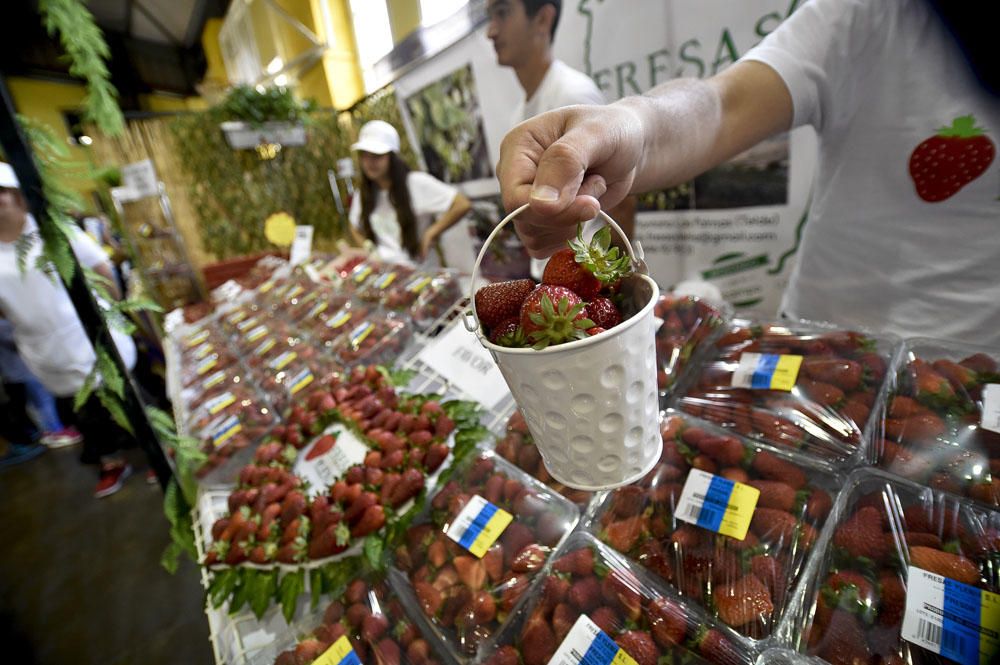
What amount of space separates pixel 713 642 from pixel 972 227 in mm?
1044

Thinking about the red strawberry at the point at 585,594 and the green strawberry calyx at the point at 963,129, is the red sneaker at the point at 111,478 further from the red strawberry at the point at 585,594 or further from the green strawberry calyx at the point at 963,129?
the green strawberry calyx at the point at 963,129

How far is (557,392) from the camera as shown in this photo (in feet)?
1.57

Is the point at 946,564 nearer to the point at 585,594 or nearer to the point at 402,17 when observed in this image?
the point at 585,594

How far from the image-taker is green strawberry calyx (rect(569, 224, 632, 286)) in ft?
1.58

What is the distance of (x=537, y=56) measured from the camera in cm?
188

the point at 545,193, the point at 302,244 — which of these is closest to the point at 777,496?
the point at 545,193

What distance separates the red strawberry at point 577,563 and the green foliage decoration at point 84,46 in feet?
4.22

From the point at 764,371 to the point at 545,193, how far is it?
2.14 feet

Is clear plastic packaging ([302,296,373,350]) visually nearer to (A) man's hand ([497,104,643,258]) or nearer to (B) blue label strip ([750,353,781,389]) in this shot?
(A) man's hand ([497,104,643,258])

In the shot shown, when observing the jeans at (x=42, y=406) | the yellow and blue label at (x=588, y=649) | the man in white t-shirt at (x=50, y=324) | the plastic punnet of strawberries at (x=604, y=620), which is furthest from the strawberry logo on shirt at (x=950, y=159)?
the jeans at (x=42, y=406)

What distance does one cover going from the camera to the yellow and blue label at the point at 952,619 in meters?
0.47

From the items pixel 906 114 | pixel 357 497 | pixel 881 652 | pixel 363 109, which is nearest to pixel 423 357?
pixel 357 497

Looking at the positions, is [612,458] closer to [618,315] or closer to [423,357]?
[618,315]

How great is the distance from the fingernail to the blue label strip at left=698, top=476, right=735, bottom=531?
552 mm
